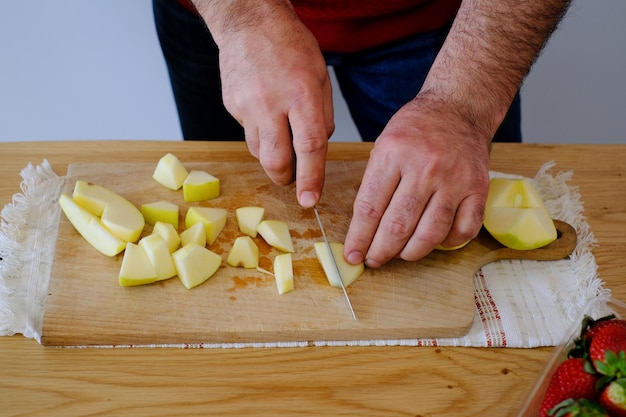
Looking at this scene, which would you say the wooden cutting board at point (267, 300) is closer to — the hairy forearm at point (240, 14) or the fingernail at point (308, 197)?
the fingernail at point (308, 197)

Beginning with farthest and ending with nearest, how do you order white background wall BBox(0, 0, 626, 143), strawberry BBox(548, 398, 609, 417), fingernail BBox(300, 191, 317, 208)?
white background wall BBox(0, 0, 626, 143) → fingernail BBox(300, 191, 317, 208) → strawberry BBox(548, 398, 609, 417)

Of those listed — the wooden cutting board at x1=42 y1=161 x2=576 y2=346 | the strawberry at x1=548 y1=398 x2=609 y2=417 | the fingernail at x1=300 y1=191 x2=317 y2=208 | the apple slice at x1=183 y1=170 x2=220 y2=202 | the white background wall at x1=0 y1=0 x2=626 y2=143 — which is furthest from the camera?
the white background wall at x1=0 y1=0 x2=626 y2=143

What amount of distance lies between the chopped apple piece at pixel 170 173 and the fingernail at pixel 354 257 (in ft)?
1.43

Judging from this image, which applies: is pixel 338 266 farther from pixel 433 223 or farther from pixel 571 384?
pixel 571 384

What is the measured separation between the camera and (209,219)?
1331mm

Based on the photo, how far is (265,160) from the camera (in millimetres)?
1272

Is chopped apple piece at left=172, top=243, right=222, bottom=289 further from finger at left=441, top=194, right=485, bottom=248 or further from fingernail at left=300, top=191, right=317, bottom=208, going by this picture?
finger at left=441, top=194, right=485, bottom=248

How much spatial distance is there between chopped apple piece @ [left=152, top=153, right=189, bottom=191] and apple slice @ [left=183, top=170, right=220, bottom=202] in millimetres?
23

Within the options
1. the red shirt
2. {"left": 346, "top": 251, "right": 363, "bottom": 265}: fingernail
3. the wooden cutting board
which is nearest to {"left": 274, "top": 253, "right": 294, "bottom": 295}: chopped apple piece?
the wooden cutting board

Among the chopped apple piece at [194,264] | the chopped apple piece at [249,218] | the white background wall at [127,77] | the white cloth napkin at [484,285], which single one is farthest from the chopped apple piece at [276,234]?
the white background wall at [127,77]

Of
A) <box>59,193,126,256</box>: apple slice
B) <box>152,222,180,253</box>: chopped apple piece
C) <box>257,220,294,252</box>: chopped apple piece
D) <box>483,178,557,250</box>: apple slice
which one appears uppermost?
<box>483,178,557,250</box>: apple slice

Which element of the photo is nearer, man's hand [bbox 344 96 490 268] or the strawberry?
the strawberry

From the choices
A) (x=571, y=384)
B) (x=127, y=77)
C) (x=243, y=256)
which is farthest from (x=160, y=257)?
(x=127, y=77)

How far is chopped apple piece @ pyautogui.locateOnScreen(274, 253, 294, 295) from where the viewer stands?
4.05 feet
